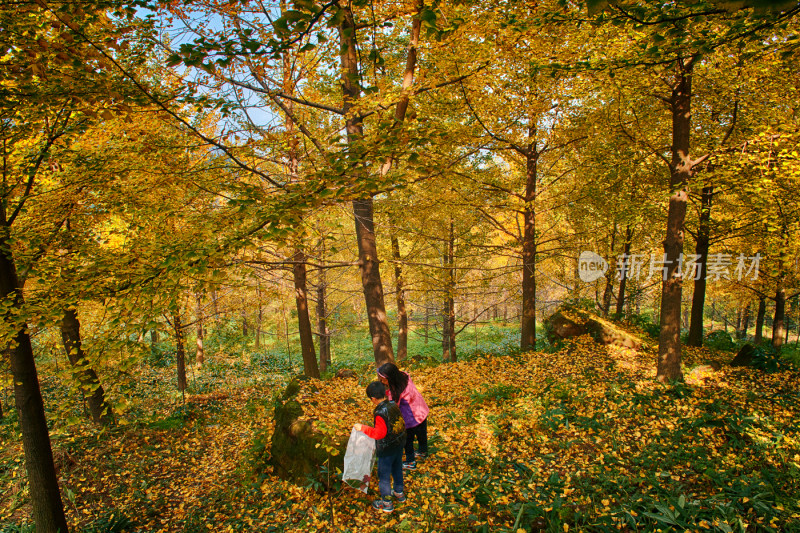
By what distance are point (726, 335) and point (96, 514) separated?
19.0 metres

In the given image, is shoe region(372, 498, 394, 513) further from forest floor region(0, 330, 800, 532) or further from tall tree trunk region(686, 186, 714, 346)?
tall tree trunk region(686, 186, 714, 346)

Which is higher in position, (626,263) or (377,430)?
(626,263)

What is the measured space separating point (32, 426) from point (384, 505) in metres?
4.22

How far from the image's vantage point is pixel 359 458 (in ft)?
14.3

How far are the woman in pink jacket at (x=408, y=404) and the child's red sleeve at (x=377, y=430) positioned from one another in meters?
0.52

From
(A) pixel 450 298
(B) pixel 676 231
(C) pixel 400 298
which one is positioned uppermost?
(B) pixel 676 231

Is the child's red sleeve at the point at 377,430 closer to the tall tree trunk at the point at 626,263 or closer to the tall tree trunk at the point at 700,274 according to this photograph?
the tall tree trunk at the point at 700,274

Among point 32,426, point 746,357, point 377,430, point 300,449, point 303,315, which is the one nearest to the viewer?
point 377,430

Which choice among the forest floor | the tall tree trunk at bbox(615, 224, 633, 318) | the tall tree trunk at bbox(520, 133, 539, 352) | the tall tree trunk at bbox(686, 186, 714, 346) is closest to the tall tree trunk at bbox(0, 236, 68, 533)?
the forest floor

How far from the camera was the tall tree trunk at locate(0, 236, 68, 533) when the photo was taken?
167 inches

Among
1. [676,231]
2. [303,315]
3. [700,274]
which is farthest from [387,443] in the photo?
[700,274]

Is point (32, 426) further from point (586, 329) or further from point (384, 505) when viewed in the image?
point (586, 329)

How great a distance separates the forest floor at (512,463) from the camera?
382cm

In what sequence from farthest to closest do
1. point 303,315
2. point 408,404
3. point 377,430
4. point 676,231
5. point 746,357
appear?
point 303,315
point 746,357
point 676,231
point 408,404
point 377,430
